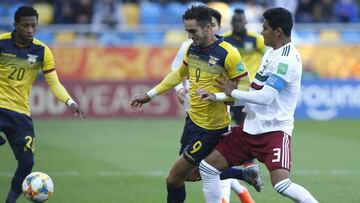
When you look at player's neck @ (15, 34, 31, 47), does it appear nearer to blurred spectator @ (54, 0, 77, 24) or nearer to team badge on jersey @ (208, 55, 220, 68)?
team badge on jersey @ (208, 55, 220, 68)

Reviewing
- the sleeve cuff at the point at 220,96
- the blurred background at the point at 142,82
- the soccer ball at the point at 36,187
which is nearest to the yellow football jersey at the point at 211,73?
the sleeve cuff at the point at 220,96

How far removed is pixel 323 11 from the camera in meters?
24.4

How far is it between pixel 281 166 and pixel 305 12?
16320 mm

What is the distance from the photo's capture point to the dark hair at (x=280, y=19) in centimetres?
819

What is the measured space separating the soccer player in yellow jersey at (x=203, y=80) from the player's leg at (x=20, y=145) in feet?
4.35

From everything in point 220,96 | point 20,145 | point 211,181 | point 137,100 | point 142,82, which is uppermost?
point 220,96

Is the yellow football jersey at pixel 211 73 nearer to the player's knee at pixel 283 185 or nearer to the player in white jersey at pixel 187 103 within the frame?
the player in white jersey at pixel 187 103

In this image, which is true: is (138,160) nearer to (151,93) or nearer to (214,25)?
(151,93)

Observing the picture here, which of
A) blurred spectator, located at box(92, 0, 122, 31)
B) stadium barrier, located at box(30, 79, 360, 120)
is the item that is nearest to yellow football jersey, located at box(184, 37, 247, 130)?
stadium barrier, located at box(30, 79, 360, 120)

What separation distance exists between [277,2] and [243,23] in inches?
447

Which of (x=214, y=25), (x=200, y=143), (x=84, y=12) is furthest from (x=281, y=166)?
(x=84, y=12)

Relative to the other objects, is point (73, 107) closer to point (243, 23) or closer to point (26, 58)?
point (26, 58)

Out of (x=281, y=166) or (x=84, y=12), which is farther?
(x=84, y=12)

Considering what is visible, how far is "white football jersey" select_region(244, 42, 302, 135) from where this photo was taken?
26.5ft
